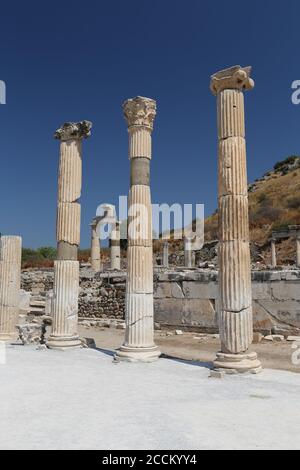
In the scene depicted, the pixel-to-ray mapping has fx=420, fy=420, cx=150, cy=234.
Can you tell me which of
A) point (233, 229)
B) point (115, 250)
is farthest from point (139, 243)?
point (115, 250)

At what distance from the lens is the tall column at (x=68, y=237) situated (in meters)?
11.8

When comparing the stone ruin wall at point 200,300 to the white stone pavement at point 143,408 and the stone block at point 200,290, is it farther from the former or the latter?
the white stone pavement at point 143,408

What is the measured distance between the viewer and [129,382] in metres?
7.63

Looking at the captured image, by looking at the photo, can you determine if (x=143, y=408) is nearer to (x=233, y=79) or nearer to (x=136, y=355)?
(x=136, y=355)

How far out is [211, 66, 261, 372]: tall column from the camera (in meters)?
8.53

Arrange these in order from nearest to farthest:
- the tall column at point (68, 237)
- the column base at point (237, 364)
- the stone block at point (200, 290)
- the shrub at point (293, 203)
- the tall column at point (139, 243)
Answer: the column base at point (237, 364)
the tall column at point (139, 243)
the tall column at point (68, 237)
the stone block at point (200, 290)
the shrub at point (293, 203)

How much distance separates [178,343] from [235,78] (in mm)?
9388

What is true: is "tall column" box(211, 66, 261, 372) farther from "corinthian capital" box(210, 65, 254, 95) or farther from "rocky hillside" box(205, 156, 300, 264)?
"rocky hillside" box(205, 156, 300, 264)

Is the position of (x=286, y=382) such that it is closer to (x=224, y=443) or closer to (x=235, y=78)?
(x=224, y=443)

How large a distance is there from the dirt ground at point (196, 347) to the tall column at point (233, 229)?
2738 millimetres

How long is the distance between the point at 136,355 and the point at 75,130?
22.4ft

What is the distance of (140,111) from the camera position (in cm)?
1098

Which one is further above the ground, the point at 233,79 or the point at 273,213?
the point at 273,213

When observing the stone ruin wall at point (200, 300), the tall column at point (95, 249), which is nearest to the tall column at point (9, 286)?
the stone ruin wall at point (200, 300)
